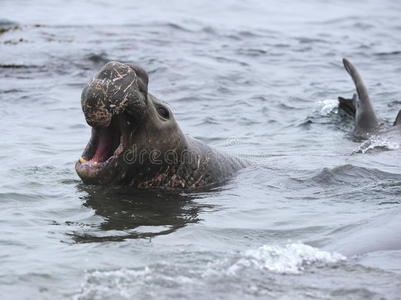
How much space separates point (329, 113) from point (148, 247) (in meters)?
6.55

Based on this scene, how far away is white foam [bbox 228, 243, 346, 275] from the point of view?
4094mm

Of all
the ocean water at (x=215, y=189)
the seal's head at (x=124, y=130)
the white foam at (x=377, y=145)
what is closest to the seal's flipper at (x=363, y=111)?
the ocean water at (x=215, y=189)

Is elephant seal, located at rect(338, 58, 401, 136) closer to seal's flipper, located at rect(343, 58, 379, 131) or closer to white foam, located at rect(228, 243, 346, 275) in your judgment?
seal's flipper, located at rect(343, 58, 379, 131)

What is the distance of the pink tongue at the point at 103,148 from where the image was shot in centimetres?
559

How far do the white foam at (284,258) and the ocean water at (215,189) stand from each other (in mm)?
14

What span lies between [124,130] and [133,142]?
113 millimetres

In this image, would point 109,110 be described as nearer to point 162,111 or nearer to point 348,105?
point 162,111

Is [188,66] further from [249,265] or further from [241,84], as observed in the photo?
[249,265]

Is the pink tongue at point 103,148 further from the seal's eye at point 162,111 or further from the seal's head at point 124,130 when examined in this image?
the seal's eye at point 162,111

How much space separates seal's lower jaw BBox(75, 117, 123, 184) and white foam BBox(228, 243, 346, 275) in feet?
5.05

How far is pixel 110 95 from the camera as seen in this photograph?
5207 mm

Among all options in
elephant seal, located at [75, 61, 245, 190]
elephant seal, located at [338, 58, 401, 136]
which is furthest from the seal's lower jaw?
elephant seal, located at [338, 58, 401, 136]

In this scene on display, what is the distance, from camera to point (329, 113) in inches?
417

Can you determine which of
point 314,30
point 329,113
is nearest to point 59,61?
point 329,113
